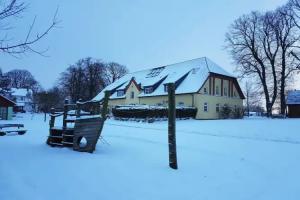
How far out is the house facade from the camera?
129 feet

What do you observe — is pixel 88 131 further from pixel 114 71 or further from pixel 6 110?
pixel 114 71

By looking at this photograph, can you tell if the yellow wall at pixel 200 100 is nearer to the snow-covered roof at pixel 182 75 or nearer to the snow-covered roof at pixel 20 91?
the snow-covered roof at pixel 182 75

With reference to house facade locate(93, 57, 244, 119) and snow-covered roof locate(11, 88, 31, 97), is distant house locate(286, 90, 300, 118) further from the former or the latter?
snow-covered roof locate(11, 88, 31, 97)

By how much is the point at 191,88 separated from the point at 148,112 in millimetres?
9509

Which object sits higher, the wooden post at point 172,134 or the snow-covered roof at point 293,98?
the snow-covered roof at point 293,98

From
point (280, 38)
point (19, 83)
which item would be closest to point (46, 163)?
point (280, 38)

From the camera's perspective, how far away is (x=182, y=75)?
42219 millimetres

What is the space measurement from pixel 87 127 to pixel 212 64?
34947 mm

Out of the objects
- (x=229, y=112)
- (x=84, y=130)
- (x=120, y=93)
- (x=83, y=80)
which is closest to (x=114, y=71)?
(x=83, y=80)

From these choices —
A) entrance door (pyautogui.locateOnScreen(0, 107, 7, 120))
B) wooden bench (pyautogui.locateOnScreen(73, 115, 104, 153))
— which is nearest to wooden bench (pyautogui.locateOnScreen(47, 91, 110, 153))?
wooden bench (pyautogui.locateOnScreen(73, 115, 104, 153))

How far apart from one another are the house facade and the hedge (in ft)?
8.75

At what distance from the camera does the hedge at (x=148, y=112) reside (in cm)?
3152

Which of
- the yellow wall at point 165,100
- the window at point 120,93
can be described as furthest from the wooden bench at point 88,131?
the window at point 120,93

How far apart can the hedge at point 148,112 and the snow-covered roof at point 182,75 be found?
3.43 meters
